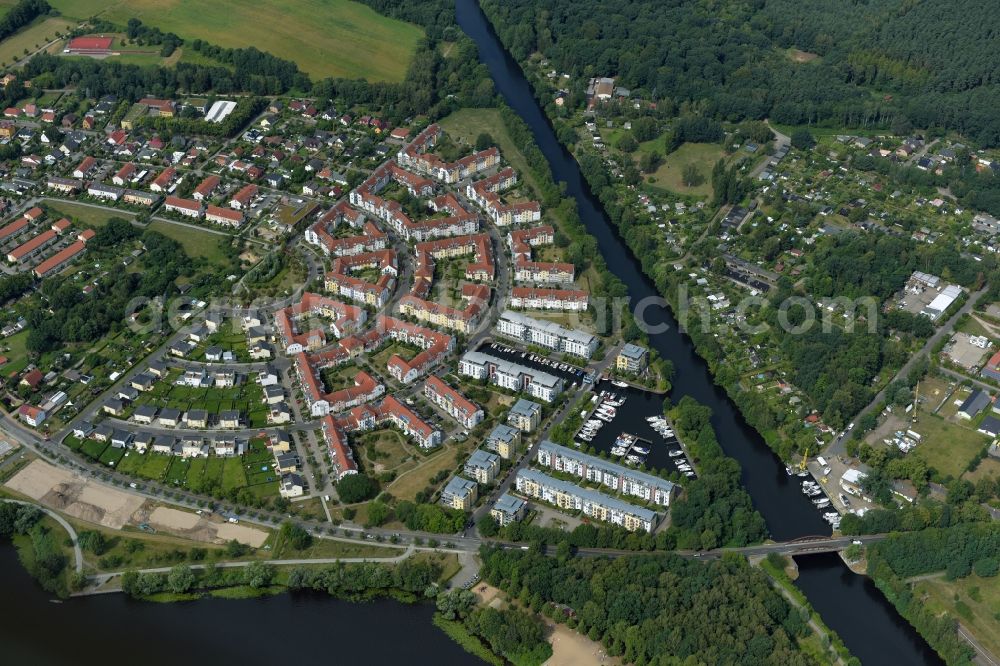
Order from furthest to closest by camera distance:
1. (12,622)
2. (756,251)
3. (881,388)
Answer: (756,251), (881,388), (12,622)

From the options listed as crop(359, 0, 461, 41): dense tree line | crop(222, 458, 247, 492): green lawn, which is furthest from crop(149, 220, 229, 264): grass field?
crop(359, 0, 461, 41): dense tree line

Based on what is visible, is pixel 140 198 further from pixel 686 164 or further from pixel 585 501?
pixel 585 501

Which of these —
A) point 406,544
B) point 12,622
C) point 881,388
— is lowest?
point 12,622

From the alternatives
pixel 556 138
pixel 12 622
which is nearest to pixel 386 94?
pixel 556 138

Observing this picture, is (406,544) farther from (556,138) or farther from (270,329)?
(556,138)

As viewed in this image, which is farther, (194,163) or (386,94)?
(386,94)
